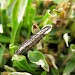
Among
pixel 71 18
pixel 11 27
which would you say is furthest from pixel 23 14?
pixel 71 18

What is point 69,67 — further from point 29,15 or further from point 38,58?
point 29,15

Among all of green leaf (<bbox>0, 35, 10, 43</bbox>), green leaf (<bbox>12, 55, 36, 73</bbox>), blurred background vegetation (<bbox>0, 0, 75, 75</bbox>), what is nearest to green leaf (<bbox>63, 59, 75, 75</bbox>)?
blurred background vegetation (<bbox>0, 0, 75, 75</bbox>)

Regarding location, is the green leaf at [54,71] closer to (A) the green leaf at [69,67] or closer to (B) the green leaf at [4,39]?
(A) the green leaf at [69,67]

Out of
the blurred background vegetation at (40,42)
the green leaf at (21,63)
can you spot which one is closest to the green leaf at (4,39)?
the blurred background vegetation at (40,42)

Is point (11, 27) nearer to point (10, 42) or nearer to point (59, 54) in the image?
point (10, 42)

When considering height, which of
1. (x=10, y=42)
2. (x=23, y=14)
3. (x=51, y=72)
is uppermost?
(x=23, y=14)

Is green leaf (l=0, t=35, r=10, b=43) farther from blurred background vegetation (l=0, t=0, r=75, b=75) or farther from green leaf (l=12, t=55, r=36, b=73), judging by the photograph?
green leaf (l=12, t=55, r=36, b=73)
